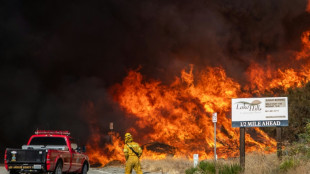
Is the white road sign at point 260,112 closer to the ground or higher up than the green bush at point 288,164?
higher up

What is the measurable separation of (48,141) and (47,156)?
2.74 meters

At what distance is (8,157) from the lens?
55.6ft

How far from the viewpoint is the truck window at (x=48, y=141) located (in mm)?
18922

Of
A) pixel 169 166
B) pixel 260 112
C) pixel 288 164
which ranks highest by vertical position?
pixel 260 112

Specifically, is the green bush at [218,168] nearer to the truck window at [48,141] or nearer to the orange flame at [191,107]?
the truck window at [48,141]

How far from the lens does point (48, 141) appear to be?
62.6 ft

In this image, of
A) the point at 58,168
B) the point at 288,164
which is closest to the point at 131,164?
the point at 58,168

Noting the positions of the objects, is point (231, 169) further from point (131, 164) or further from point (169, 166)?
point (169, 166)

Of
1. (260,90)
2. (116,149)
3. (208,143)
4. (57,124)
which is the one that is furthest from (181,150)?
(57,124)

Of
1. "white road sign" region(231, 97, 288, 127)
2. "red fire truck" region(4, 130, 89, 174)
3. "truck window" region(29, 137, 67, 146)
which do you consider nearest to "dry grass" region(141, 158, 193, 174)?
A: "white road sign" region(231, 97, 288, 127)

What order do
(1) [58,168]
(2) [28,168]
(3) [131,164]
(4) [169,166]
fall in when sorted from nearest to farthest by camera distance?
(3) [131,164], (2) [28,168], (1) [58,168], (4) [169,166]

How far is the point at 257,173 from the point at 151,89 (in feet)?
97.1

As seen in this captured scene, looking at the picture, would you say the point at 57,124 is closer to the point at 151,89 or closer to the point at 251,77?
the point at 151,89

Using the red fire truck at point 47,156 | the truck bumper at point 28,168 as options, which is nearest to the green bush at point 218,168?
the red fire truck at point 47,156
